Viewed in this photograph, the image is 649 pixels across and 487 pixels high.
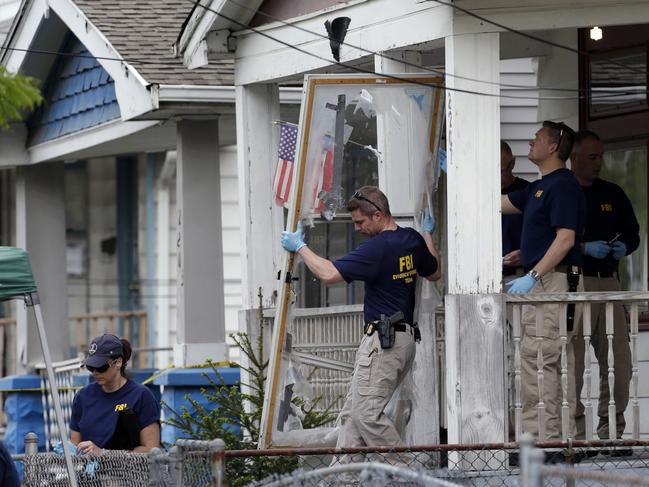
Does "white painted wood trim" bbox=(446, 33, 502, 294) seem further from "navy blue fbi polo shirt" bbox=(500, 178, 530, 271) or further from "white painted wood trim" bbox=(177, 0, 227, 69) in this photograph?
"white painted wood trim" bbox=(177, 0, 227, 69)

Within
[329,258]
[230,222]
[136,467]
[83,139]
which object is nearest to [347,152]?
[329,258]

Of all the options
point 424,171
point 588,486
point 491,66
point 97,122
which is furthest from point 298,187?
point 97,122

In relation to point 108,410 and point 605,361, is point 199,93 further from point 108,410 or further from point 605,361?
point 108,410

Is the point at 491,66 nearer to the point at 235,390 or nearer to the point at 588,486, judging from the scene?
the point at 588,486

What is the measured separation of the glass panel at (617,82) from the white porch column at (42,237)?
21.1 ft

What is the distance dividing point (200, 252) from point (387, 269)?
15.6ft

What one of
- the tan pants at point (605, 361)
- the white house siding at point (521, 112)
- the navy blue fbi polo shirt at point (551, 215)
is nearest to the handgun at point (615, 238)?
the tan pants at point (605, 361)

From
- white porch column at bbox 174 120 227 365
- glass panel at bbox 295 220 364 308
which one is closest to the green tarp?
glass panel at bbox 295 220 364 308

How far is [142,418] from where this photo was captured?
8.46 metres

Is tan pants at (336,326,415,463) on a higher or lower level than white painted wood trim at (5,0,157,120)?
lower

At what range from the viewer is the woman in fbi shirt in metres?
8.44

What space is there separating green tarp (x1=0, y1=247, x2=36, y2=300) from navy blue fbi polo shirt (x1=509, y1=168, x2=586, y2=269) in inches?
114

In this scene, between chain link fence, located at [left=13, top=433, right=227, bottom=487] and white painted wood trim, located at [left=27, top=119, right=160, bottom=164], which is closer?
chain link fence, located at [left=13, top=433, right=227, bottom=487]

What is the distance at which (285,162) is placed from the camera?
10.5 meters
